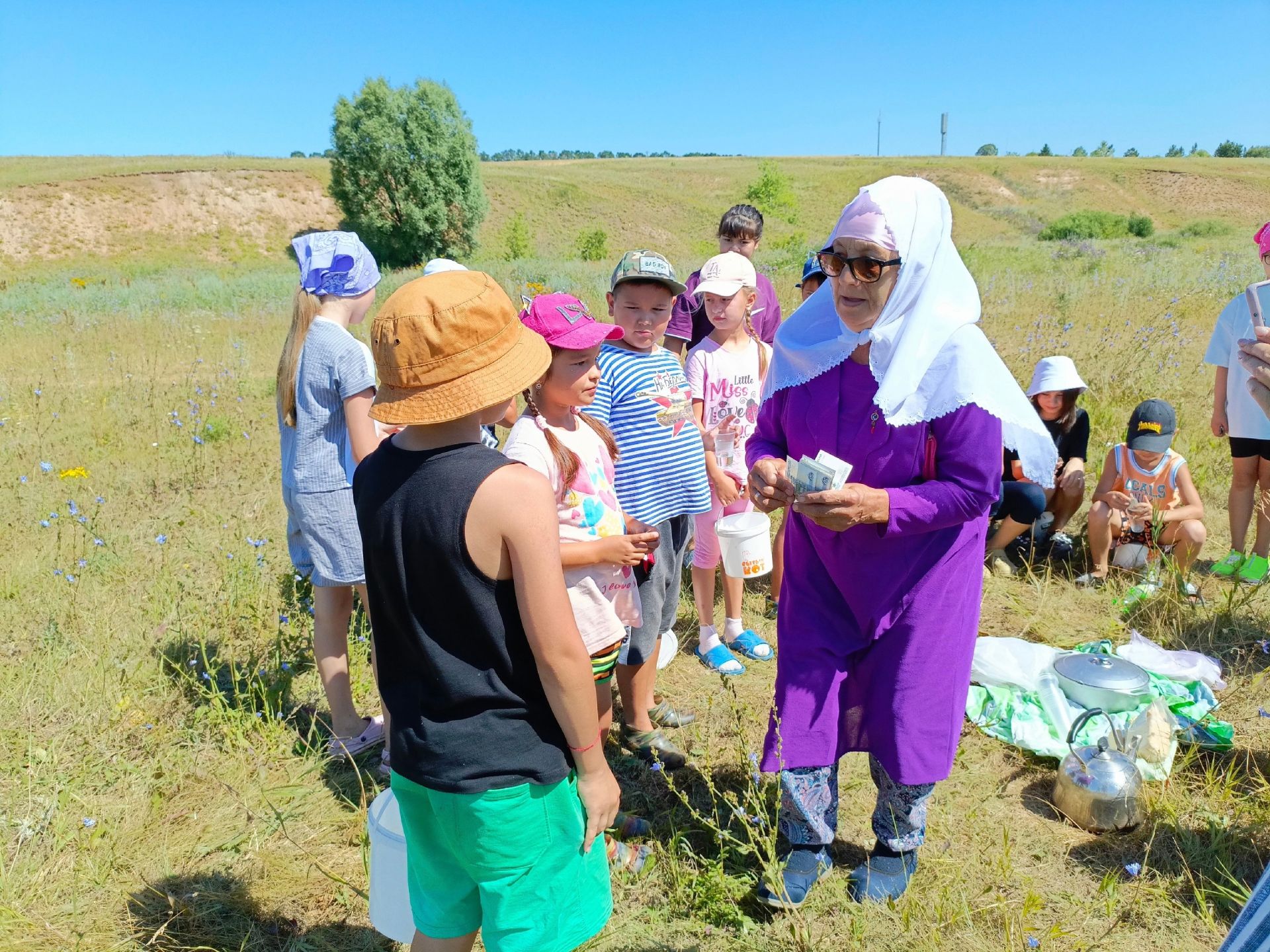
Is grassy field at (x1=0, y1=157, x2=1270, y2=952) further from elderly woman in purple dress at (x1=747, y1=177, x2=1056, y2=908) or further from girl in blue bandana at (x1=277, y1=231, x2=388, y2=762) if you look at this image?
girl in blue bandana at (x1=277, y1=231, x2=388, y2=762)

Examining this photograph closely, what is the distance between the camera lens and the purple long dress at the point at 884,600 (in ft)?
5.95

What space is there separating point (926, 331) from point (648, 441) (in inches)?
44.4

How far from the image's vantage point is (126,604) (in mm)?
3580

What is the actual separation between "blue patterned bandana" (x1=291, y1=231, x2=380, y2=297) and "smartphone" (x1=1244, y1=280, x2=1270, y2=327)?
9.11 feet

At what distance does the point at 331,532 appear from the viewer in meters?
2.60

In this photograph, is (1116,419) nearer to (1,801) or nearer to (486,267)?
(1,801)

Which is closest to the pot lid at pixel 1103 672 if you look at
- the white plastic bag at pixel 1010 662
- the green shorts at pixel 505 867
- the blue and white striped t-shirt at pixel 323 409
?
the white plastic bag at pixel 1010 662

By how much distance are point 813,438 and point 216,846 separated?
2.13m

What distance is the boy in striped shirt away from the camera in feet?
8.74

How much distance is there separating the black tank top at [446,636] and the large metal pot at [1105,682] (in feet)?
7.74

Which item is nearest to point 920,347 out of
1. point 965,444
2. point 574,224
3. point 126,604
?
point 965,444

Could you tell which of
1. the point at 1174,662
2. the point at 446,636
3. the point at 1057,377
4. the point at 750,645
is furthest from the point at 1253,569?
the point at 446,636

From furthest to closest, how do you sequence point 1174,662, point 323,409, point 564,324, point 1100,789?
point 1174,662
point 323,409
point 1100,789
point 564,324

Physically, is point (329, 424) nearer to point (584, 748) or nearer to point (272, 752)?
point (272, 752)
